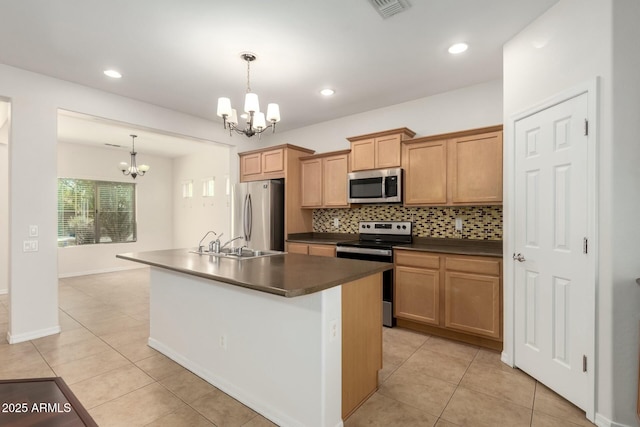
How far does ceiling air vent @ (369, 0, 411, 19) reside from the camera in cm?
213

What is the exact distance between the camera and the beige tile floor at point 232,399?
1937 millimetres

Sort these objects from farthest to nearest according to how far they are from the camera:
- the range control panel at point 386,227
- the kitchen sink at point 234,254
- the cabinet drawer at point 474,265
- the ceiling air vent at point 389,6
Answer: the range control panel at point 386,227 → the cabinet drawer at point 474,265 → the kitchen sink at point 234,254 → the ceiling air vent at point 389,6

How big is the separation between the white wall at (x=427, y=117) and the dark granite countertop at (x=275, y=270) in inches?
91.6

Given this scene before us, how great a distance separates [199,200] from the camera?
24.0ft

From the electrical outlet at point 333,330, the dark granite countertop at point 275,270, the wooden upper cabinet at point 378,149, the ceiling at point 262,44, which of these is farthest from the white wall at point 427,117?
the electrical outlet at point 333,330

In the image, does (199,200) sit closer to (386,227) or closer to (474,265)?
(386,227)

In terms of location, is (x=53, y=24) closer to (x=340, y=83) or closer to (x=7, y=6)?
(x=7, y=6)

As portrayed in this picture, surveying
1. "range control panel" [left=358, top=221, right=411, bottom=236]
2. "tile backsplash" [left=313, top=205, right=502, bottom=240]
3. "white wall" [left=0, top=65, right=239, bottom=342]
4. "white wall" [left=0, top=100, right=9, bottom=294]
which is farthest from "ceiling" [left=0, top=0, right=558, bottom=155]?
"white wall" [left=0, top=100, right=9, bottom=294]

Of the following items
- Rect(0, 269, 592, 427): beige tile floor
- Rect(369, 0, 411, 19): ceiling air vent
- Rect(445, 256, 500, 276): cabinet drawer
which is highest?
Rect(369, 0, 411, 19): ceiling air vent

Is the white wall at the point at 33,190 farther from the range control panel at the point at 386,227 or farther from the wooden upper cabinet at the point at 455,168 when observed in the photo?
the wooden upper cabinet at the point at 455,168

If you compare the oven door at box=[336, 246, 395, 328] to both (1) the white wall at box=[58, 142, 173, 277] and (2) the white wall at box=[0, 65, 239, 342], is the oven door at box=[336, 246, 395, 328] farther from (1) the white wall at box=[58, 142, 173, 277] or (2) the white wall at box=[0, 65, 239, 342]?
(1) the white wall at box=[58, 142, 173, 277]

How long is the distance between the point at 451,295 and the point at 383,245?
899mm

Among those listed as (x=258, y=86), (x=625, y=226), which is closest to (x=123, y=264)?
(x=258, y=86)

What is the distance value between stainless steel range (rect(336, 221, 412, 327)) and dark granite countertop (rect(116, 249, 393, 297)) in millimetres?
1142
